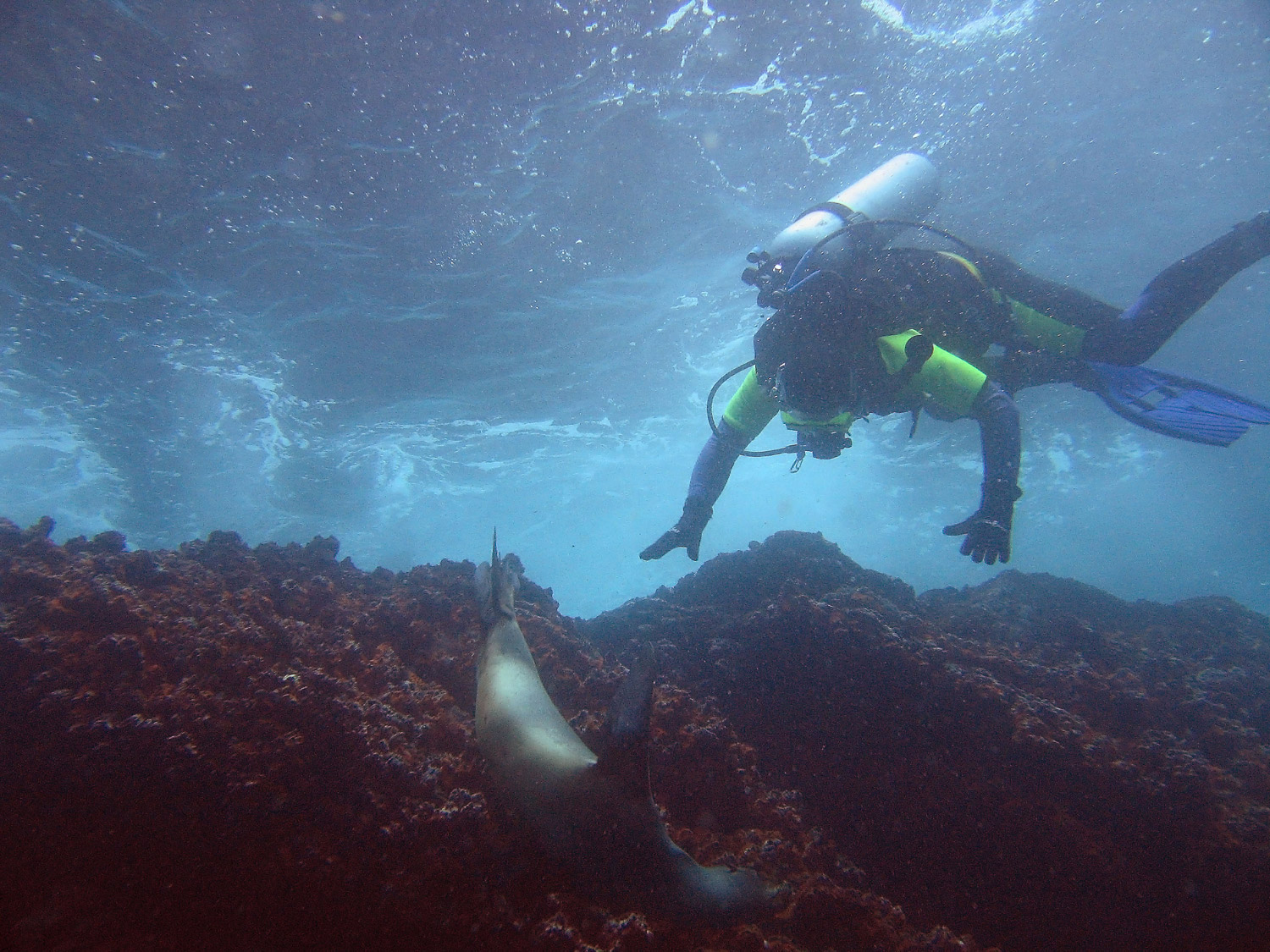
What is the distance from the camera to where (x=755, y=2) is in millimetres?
7055

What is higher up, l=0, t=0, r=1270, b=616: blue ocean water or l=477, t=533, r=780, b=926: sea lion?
l=0, t=0, r=1270, b=616: blue ocean water

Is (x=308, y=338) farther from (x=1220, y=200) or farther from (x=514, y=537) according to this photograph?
(x=514, y=537)

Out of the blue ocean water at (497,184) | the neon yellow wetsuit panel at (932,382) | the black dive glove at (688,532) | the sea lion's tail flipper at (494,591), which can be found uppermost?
the blue ocean water at (497,184)

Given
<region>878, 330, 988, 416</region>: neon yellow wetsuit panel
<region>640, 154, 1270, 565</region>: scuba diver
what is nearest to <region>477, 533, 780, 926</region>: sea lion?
<region>640, 154, 1270, 565</region>: scuba diver

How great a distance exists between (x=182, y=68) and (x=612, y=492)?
1361 inches

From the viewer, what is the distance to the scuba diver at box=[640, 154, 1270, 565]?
13.9ft

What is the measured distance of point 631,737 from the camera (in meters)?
2.21

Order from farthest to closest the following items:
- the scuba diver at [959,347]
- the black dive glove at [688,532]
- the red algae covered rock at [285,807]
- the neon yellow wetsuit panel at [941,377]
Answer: the black dive glove at [688,532], the neon yellow wetsuit panel at [941,377], the scuba diver at [959,347], the red algae covered rock at [285,807]

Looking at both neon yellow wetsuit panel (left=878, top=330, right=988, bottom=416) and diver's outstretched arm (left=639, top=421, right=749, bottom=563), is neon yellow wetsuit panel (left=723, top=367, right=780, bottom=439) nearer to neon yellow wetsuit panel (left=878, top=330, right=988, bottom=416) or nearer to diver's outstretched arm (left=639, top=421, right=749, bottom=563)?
diver's outstretched arm (left=639, top=421, right=749, bottom=563)

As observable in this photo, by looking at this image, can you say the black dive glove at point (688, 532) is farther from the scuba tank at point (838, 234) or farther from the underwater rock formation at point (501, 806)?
the underwater rock formation at point (501, 806)

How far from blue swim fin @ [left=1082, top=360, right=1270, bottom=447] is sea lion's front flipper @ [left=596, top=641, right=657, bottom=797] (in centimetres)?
504

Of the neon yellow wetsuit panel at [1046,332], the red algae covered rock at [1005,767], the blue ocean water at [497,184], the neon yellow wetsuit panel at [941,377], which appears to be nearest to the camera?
the red algae covered rock at [1005,767]

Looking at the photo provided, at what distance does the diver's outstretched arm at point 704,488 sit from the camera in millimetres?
5508

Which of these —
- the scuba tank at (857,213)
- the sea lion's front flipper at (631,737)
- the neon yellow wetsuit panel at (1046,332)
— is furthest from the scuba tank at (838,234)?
the sea lion's front flipper at (631,737)
